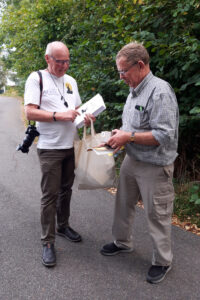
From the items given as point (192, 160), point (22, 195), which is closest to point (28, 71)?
point (22, 195)

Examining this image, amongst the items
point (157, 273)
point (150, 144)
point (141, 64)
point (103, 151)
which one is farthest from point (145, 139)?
point (157, 273)

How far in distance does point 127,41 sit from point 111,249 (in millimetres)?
2582

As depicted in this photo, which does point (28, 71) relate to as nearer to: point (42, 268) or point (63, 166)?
point (63, 166)

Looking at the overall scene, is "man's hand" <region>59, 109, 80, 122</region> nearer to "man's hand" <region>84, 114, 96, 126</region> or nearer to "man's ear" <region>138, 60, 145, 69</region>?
"man's hand" <region>84, 114, 96, 126</region>

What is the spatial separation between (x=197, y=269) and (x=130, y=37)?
9.26 feet

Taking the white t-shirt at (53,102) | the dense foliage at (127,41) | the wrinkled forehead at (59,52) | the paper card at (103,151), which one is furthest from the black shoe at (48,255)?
the dense foliage at (127,41)

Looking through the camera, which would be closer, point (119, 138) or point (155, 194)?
point (119, 138)

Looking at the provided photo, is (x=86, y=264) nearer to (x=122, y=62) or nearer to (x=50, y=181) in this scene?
(x=50, y=181)

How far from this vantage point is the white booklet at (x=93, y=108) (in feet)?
8.04

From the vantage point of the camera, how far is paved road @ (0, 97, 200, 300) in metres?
2.26

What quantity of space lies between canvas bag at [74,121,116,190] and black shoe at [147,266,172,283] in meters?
0.87

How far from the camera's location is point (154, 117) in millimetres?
2035

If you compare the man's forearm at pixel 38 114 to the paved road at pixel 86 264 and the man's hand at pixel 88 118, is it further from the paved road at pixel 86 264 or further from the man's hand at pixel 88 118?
the paved road at pixel 86 264

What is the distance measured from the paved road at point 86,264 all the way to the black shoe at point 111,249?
2.0 inches
